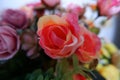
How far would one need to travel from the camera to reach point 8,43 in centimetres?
40

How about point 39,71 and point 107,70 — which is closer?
point 39,71

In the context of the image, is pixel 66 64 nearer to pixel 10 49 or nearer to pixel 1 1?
pixel 10 49

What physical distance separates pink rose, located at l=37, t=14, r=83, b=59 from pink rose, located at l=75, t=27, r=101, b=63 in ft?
0.10

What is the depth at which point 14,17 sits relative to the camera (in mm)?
511

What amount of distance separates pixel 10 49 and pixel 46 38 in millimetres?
A: 82

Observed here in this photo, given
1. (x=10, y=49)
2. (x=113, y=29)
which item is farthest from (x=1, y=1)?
(x=113, y=29)

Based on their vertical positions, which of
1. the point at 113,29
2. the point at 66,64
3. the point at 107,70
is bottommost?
the point at 113,29

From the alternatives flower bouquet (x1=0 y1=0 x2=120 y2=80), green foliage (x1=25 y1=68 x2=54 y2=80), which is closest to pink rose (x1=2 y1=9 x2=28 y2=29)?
flower bouquet (x1=0 y1=0 x2=120 y2=80)

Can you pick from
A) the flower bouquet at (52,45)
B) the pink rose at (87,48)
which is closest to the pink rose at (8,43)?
the flower bouquet at (52,45)

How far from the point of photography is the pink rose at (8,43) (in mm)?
402

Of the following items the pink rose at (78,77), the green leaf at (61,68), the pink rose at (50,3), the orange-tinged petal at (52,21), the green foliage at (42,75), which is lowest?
the green foliage at (42,75)

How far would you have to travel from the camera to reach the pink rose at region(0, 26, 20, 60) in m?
0.40

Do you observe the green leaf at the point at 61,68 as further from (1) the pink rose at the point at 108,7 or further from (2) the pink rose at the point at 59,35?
(1) the pink rose at the point at 108,7

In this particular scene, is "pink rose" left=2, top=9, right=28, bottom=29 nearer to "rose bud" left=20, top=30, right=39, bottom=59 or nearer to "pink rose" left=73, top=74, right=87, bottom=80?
"rose bud" left=20, top=30, right=39, bottom=59
